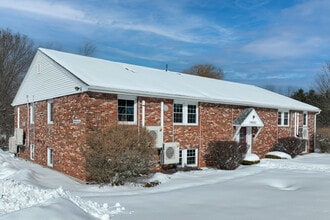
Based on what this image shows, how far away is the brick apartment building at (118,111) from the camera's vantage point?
13086mm

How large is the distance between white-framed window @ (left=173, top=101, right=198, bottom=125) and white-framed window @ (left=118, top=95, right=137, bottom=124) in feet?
8.01

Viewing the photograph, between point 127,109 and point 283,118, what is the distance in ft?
43.8

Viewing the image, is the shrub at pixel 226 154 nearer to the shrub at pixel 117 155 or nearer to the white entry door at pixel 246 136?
the white entry door at pixel 246 136

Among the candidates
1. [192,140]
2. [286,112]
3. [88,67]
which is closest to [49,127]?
[88,67]

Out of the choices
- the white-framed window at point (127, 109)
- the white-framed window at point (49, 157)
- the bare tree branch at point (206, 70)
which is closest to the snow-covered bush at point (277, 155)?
the white-framed window at point (127, 109)

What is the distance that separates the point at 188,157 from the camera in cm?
1662

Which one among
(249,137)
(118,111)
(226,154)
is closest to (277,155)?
(249,137)

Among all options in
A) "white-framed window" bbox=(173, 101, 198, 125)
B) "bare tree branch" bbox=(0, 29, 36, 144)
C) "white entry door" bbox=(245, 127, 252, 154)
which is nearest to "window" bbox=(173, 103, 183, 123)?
"white-framed window" bbox=(173, 101, 198, 125)

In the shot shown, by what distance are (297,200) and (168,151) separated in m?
6.90

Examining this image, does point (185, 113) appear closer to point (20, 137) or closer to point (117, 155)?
point (117, 155)

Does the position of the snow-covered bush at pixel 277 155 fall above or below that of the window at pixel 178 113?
below

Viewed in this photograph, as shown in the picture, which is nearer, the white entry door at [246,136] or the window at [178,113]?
the window at [178,113]

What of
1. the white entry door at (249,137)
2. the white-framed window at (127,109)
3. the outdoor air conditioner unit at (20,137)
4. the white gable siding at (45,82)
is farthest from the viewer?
the white entry door at (249,137)

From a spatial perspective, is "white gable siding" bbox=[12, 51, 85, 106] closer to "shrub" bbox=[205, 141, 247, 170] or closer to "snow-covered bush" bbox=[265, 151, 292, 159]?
"shrub" bbox=[205, 141, 247, 170]
